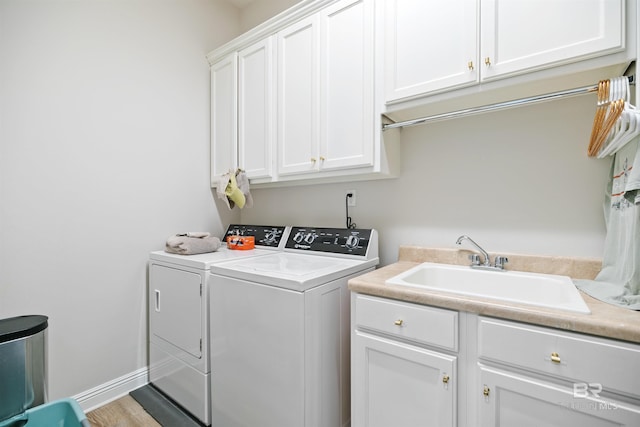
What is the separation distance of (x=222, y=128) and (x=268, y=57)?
67 cm

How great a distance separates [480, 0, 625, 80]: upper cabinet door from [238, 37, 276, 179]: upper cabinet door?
130 cm

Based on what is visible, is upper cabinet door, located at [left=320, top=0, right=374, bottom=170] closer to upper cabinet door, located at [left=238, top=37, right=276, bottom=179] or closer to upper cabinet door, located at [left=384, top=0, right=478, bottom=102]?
upper cabinet door, located at [left=384, top=0, right=478, bottom=102]

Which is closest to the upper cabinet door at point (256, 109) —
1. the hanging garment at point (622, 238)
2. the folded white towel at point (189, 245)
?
the folded white towel at point (189, 245)

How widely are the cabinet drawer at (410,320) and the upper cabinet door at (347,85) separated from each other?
766mm

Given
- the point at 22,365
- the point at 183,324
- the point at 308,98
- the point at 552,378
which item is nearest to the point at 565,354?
the point at 552,378

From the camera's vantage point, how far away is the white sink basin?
1285 millimetres

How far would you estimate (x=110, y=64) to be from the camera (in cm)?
196

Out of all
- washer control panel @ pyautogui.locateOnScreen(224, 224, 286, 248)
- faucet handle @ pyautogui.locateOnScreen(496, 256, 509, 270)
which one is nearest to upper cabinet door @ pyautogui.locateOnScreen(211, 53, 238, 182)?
washer control panel @ pyautogui.locateOnScreen(224, 224, 286, 248)

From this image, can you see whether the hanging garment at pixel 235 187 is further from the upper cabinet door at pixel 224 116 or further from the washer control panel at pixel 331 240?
the washer control panel at pixel 331 240

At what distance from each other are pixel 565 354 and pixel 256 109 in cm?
208

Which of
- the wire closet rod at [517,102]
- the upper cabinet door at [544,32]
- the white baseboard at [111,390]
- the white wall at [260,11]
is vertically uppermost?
the white wall at [260,11]

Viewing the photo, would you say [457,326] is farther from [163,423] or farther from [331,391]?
[163,423]

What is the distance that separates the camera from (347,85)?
1.71 m

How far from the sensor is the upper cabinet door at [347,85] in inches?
64.2
